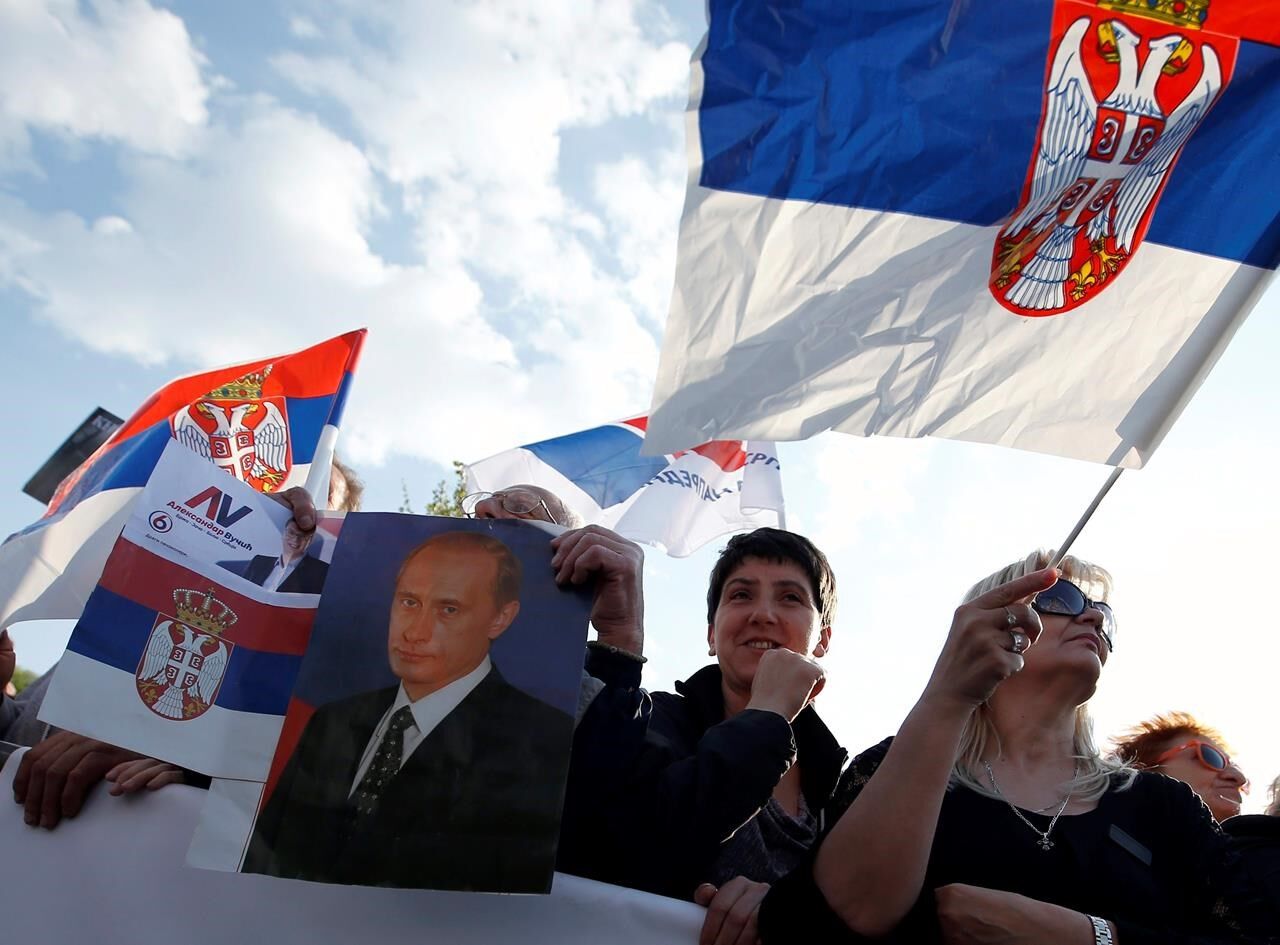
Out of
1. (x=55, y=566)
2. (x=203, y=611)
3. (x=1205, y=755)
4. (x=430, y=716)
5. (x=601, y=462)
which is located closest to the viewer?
(x=430, y=716)

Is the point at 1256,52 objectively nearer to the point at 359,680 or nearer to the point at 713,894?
the point at 713,894

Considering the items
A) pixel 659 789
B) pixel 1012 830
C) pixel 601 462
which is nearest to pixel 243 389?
pixel 601 462

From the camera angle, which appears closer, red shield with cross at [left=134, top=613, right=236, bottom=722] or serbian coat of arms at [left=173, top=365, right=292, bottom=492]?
red shield with cross at [left=134, top=613, right=236, bottom=722]

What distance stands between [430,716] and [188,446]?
2.52 meters

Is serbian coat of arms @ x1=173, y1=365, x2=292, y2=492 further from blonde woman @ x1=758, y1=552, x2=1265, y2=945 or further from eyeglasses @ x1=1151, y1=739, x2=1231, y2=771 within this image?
eyeglasses @ x1=1151, y1=739, x2=1231, y2=771

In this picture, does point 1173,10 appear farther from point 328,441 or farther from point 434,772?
point 328,441

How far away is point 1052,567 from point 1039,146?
1.41 meters

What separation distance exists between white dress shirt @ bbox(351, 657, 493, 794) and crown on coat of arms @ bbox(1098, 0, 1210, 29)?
7.59 feet

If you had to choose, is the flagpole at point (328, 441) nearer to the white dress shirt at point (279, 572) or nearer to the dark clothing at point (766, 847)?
the white dress shirt at point (279, 572)

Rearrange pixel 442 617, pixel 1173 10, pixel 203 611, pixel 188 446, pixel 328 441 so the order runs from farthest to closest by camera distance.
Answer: pixel 328 441, pixel 188 446, pixel 1173 10, pixel 203 611, pixel 442 617

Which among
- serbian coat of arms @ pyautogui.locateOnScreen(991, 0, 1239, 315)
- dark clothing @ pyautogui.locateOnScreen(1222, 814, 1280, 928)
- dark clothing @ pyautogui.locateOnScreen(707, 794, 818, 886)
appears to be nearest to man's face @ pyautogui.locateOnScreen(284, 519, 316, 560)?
dark clothing @ pyautogui.locateOnScreen(707, 794, 818, 886)

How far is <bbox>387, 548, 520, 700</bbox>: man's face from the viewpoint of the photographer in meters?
2.14

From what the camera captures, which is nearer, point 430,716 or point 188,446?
point 430,716

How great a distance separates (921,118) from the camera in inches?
116
